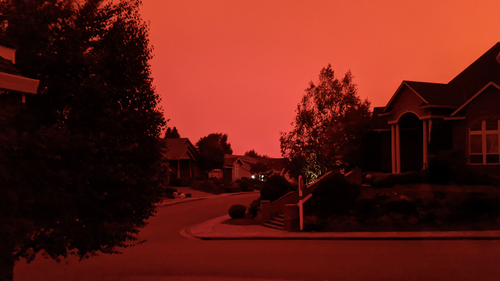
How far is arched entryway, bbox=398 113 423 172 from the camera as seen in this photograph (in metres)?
28.2

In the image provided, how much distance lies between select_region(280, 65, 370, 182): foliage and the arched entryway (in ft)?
11.7

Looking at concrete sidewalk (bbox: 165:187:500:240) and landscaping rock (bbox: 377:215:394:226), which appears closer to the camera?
concrete sidewalk (bbox: 165:187:500:240)

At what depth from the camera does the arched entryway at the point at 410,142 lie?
28.2 meters

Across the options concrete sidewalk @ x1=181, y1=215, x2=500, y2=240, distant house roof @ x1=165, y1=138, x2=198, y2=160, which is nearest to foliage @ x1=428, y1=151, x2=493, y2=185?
concrete sidewalk @ x1=181, y1=215, x2=500, y2=240

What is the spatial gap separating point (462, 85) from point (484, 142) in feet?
20.4

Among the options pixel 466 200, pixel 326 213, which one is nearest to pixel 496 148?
pixel 466 200

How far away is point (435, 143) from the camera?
78.9ft

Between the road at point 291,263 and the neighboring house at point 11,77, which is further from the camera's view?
the road at point 291,263

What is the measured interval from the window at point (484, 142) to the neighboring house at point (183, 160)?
40.9 metres

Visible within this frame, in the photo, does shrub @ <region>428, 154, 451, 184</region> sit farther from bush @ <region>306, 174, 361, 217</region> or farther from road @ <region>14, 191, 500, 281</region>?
road @ <region>14, 191, 500, 281</region>

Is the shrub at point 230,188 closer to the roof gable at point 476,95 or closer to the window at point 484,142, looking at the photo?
the roof gable at point 476,95

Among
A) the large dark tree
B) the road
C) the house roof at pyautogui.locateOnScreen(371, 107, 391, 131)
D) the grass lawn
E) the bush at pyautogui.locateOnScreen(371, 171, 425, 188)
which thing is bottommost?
the road

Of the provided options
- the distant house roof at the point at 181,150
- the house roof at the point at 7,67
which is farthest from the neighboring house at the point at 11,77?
the distant house roof at the point at 181,150

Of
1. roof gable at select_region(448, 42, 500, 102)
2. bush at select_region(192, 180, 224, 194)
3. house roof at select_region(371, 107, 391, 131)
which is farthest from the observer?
bush at select_region(192, 180, 224, 194)
